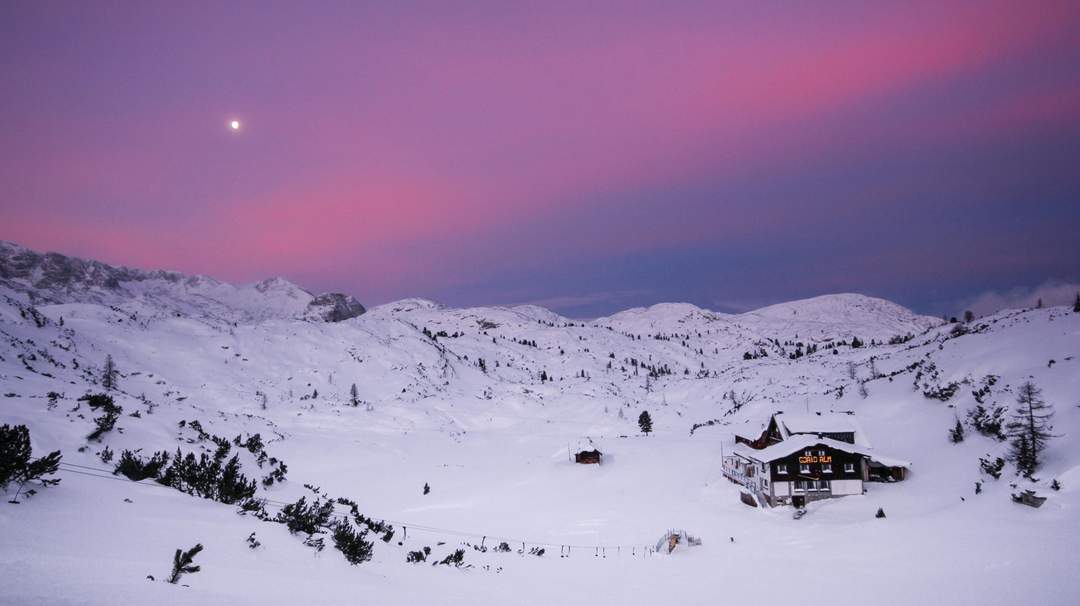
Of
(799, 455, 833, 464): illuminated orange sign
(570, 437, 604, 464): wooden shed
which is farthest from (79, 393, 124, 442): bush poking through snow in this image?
(570, 437, 604, 464): wooden shed

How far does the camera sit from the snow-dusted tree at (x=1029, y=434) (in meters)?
32.9

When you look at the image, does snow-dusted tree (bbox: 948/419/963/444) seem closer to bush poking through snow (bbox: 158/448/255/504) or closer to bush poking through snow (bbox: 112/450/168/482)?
bush poking through snow (bbox: 158/448/255/504)

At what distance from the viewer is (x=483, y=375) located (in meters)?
156

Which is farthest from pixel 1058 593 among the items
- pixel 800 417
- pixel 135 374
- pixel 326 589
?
pixel 135 374

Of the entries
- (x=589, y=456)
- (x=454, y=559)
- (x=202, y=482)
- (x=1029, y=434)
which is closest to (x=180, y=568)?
Result: (x=202, y=482)

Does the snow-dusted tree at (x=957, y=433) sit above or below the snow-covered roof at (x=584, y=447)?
above

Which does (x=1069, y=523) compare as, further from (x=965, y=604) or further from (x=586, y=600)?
(x=586, y=600)

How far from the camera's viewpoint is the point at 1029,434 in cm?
3581

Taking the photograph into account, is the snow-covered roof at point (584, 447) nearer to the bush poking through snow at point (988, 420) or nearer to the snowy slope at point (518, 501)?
the snowy slope at point (518, 501)

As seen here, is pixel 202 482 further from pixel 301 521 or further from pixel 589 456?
pixel 589 456

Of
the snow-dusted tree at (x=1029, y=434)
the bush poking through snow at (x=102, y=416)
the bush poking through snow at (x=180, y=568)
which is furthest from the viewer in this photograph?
the snow-dusted tree at (x=1029, y=434)

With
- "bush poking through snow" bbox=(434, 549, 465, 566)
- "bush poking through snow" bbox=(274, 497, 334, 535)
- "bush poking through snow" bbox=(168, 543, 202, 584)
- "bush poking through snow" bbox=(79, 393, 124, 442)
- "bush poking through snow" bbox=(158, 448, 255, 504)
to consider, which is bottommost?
"bush poking through snow" bbox=(434, 549, 465, 566)

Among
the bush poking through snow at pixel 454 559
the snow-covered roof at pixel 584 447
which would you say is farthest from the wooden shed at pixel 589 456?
the bush poking through snow at pixel 454 559

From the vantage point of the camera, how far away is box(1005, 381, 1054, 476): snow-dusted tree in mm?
32906
